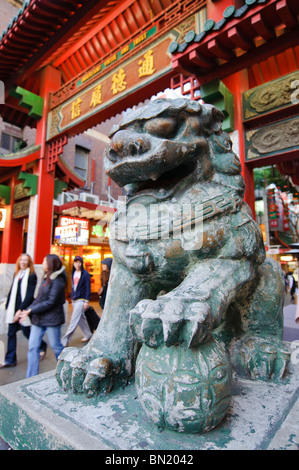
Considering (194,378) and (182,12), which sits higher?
(182,12)

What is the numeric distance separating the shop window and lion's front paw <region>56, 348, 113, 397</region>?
12163 mm

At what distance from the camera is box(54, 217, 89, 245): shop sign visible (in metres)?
7.55

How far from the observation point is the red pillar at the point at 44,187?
584 cm

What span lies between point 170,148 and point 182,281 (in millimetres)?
475

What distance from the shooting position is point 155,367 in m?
0.78

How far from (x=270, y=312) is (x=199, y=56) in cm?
274

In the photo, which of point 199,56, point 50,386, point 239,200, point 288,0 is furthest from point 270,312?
point 199,56

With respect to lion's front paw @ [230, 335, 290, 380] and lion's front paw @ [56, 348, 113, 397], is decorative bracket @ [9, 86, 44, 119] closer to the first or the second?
lion's front paw @ [56, 348, 113, 397]

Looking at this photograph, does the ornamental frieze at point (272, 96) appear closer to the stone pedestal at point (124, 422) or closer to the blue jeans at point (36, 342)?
the stone pedestal at point (124, 422)

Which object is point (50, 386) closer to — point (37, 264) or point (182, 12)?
point (182, 12)

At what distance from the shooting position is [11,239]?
693 centimetres

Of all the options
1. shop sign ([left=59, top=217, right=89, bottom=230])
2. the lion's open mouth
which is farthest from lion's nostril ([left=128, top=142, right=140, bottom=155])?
shop sign ([left=59, top=217, right=89, bottom=230])

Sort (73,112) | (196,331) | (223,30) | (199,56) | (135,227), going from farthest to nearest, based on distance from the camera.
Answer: (73,112)
(199,56)
(223,30)
(135,227)
(196,331)

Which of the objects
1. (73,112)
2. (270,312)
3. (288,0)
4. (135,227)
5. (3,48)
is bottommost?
(270,312)
